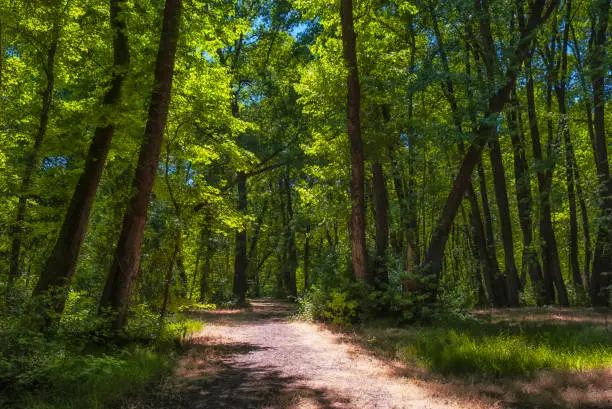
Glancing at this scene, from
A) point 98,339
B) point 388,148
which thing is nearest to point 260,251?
point 388,148

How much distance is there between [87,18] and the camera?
1152 centimetres

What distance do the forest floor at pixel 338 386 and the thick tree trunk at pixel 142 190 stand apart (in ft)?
6.13

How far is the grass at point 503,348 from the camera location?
7.00 metres

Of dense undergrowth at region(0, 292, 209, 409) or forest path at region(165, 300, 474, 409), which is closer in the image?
dense undergrowth at region(0, 292, 209, 409)

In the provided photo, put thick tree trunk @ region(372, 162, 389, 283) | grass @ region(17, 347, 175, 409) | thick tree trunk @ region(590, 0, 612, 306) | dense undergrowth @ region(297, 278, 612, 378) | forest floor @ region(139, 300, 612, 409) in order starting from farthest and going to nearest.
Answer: thick tree trunk @ region(372, 162, 389, 283), thick tree trunk @ region(590, 0, 612, 306), dense undergrowth @ region(297, 278, 612, 378), forest floor @ region(139, 300, 612, 409), grass @ region(17, 347, 175, 409)

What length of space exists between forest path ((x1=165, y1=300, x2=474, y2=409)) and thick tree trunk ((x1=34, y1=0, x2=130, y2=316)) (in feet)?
11.3

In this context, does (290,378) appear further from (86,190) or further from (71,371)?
(86,190)

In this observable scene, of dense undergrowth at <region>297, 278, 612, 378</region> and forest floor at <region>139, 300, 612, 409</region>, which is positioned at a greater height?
dense undergrowth at <region>297, 278, 612, 378</region>

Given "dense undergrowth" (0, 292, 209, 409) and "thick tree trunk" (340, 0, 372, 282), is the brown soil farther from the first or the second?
"thick tree trunk" (340, 0, 372, 282)

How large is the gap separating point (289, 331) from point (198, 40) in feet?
28.6

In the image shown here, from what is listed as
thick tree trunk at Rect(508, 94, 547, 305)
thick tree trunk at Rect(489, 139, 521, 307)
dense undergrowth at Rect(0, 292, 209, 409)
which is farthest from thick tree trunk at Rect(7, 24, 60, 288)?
thick tree trunk at Rect(489, 139, 521, 307)

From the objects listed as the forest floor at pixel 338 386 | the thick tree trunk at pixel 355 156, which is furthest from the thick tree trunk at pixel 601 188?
the forest floor at pixel 338 386

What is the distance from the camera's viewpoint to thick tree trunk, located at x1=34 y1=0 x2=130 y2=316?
9.66 meters

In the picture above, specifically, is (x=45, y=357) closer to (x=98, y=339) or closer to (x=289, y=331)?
(x=98, y=339)
